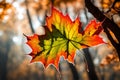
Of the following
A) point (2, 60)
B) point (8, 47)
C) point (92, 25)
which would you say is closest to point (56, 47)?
point (92, 25)

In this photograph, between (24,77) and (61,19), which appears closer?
(61,19)

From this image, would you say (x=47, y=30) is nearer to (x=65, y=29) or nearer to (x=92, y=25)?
(x=65, y=29)

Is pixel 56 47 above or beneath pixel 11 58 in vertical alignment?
above

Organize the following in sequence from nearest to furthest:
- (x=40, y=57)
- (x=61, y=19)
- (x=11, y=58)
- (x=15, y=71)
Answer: (x=61, y=19)
(x=40, y=57)
(x=15, y=71)
(x=11, y=58)

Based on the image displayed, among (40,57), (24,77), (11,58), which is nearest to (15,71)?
(24,77)

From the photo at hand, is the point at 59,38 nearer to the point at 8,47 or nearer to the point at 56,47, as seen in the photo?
the point at 56,47

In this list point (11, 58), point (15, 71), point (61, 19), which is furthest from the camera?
point (11, 58)

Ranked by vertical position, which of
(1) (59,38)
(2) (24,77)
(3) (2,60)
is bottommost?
(2) (24,77)
